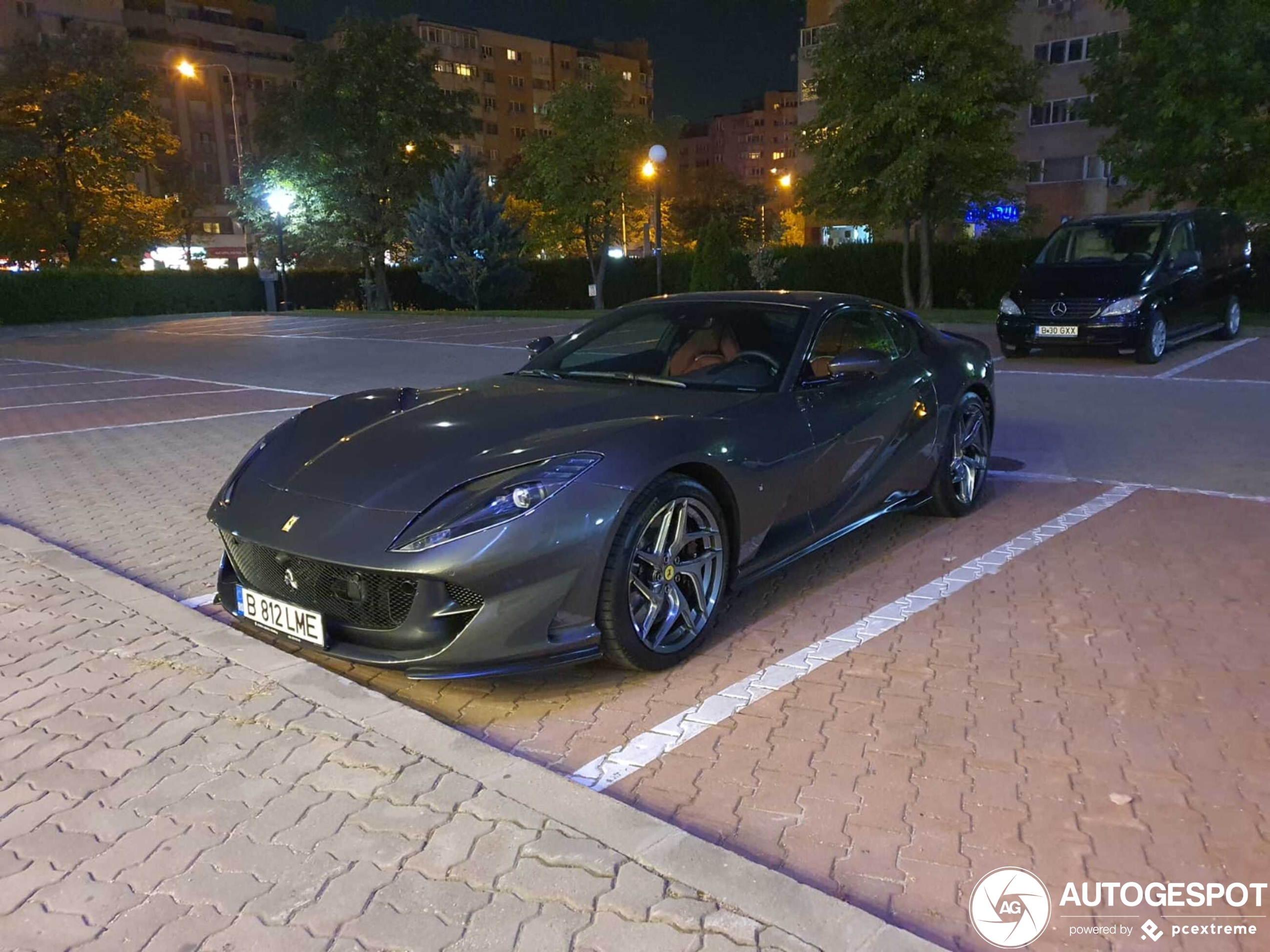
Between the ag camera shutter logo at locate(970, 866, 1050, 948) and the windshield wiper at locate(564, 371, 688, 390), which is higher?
the windshield wiper at locate(564, 371, 688, 390)

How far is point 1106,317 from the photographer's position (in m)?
12.6

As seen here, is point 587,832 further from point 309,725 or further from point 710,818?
point 309,725

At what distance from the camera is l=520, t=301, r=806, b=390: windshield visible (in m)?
4.66

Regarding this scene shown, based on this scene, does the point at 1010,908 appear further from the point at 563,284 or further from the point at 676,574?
the point at 563,284

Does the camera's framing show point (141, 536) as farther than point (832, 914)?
Yes

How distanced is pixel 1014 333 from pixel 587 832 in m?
12.3

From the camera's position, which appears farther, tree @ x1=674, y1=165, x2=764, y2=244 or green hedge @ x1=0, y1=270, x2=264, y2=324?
tree @ x1=674, y1=165, x2=764, y2=244

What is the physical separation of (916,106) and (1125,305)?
1044 centimetres

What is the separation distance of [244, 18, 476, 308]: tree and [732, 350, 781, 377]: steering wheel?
39198 mm

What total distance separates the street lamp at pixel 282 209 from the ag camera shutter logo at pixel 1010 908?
42.6 meters

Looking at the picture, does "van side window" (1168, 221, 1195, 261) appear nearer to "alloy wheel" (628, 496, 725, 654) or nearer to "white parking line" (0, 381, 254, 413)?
"alloy wheel" (628, 496, 725, 654)

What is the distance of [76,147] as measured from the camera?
1626 inches

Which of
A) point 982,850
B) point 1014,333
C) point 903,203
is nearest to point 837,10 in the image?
point 903,203

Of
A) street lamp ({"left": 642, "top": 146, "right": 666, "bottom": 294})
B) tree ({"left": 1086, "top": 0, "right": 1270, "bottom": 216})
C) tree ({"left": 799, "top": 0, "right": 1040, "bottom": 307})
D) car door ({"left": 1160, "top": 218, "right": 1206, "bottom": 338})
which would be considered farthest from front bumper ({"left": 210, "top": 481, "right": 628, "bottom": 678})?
street lamp ({"left": 642, "top": 146, "right": 666, "bottom": 294})
